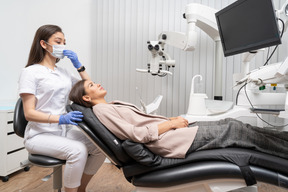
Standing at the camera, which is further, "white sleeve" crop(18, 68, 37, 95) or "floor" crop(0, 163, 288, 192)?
"floor" crop(0, 163, 288, 192)

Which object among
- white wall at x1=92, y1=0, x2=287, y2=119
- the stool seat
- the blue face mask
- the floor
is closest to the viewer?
the stool seat

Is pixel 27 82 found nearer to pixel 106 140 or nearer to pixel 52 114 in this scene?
pixel 52 114

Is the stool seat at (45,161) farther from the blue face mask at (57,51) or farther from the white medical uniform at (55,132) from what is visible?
the blue face mask at (57,51)

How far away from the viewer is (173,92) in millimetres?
2338

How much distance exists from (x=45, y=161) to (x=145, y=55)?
159 centimetres

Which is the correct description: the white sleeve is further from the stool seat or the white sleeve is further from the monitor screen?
the monitor screen

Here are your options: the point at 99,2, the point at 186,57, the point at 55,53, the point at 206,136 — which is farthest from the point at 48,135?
the point at 99,2

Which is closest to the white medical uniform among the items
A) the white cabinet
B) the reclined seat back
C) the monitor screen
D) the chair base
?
the reclined seat back

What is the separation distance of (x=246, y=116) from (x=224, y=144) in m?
0.64

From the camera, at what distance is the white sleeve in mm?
1222

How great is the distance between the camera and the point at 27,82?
1239mm

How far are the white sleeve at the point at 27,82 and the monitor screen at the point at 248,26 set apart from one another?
1382mm

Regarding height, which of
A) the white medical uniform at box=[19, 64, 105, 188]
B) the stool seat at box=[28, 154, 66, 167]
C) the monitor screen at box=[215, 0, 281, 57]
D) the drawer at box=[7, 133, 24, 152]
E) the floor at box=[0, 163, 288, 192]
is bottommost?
the floor at box=[0, 163, 288, 192]

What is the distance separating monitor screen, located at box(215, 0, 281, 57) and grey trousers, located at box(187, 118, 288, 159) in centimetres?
51
